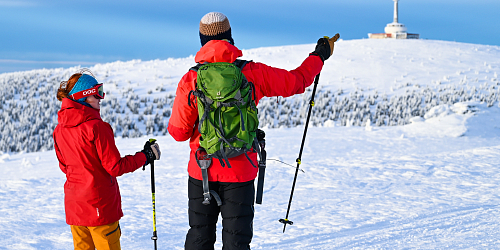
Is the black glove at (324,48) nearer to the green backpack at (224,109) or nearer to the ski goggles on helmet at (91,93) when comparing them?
the green backpack at (224,109)

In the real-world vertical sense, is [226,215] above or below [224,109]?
below

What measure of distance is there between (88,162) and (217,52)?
4.01 ft

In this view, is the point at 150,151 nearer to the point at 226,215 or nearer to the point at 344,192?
the point at 226,215

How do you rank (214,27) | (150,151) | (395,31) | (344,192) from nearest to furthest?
(214,27)
(150,151)
(344,192)
(395,31)

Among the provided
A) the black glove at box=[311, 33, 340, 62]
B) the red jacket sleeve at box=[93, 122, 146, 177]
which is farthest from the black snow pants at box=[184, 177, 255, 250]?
the black glove at box=[311, 33, 340, 62]

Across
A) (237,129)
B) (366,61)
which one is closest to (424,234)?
(237,129)

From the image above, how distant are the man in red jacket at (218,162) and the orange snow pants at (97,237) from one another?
571 mm

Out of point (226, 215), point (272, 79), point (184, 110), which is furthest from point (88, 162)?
point (272, 79)

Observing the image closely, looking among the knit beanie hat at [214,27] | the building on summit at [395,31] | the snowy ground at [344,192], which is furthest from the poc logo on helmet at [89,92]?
the building on summit at [395,31]

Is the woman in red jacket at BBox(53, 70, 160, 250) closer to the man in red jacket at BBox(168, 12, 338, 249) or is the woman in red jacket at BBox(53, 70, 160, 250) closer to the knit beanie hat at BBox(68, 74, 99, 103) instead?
the knit beanie hat at BBox(68, 74, 99, 103)

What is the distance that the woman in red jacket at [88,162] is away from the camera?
9.94 ft

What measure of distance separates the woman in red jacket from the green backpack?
707 millimetres

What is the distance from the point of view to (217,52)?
2.90 m

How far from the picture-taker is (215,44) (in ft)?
9.54
